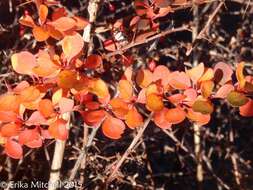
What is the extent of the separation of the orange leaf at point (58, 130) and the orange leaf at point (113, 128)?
114mm

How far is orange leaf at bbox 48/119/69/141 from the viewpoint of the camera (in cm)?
128

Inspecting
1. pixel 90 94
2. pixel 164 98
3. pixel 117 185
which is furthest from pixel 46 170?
pixel 164 98

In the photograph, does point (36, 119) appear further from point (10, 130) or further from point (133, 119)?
point (133, 119)

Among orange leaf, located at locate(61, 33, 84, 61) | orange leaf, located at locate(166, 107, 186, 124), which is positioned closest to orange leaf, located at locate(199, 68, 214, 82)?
orange leaf, located at locate(166, 107, 186, 124)

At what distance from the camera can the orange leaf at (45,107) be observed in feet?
4.16

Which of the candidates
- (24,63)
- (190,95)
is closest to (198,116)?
(190,95)

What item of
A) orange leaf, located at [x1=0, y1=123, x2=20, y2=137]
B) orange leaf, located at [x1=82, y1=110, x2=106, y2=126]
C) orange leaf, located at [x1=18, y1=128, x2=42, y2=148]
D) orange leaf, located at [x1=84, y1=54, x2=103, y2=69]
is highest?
orange leaf, located at [x1=84, y1=54, x2=103, y2=69]

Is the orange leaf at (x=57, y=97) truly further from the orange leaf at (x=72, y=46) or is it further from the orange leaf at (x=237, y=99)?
the orange leaf at (x=237, y=99)

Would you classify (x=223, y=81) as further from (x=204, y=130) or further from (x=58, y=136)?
(x=204, y=130)

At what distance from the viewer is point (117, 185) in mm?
1990

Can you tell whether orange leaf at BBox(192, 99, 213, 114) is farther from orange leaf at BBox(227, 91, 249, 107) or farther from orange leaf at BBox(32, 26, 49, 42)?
orange leaf at BBox(32, 26, 49, 42)

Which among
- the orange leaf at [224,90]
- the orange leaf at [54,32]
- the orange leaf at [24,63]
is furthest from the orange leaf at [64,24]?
the orange leaf at [224,90]

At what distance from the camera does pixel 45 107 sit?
4.17 feet

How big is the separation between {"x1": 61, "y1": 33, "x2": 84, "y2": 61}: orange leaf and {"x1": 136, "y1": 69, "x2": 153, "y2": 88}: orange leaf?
0.20 metres
